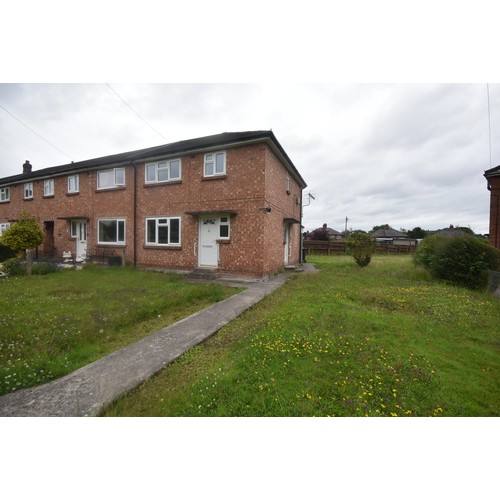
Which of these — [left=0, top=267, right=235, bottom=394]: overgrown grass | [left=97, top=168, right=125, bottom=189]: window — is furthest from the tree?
[left=97, top=168, right=125, bottom=189]: window

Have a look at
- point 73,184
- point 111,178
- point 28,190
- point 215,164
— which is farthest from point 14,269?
point 28,190

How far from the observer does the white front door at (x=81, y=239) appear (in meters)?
14.5

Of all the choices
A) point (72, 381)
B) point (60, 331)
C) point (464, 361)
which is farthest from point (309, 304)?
point (60, 331)

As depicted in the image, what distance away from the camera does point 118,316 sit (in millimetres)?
5016

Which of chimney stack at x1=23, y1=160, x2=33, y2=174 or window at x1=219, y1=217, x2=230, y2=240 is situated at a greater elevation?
chimney stack at x1=23, y1=160, x2=33, y2=174

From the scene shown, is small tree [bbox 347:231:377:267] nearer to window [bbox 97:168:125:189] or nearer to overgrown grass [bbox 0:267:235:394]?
overgrown grass [bbox 0:267:235:394]

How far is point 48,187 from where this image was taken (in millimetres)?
15766

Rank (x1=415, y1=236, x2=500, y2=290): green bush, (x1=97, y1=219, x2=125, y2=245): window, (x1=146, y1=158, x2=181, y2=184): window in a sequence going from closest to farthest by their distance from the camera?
(x1=415, y1=236, x2=500, y2=290): green bush → (x1=146, y1=158, x2=181, y2=184): window → (x1=97, y1=219, x2=125, y2=245): window

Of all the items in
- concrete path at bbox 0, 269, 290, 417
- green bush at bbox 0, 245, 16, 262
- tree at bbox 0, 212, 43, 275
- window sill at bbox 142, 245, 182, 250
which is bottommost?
concrete path at bbox 0, 269, 290, 417

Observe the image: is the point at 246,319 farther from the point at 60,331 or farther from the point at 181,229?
the point at 181,229

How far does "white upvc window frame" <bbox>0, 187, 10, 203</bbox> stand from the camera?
18281 millimetres

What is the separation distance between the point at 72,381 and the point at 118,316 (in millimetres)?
2346

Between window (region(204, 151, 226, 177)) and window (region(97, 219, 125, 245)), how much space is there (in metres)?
5.92

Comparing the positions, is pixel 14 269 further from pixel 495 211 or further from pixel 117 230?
pixel 495 211
